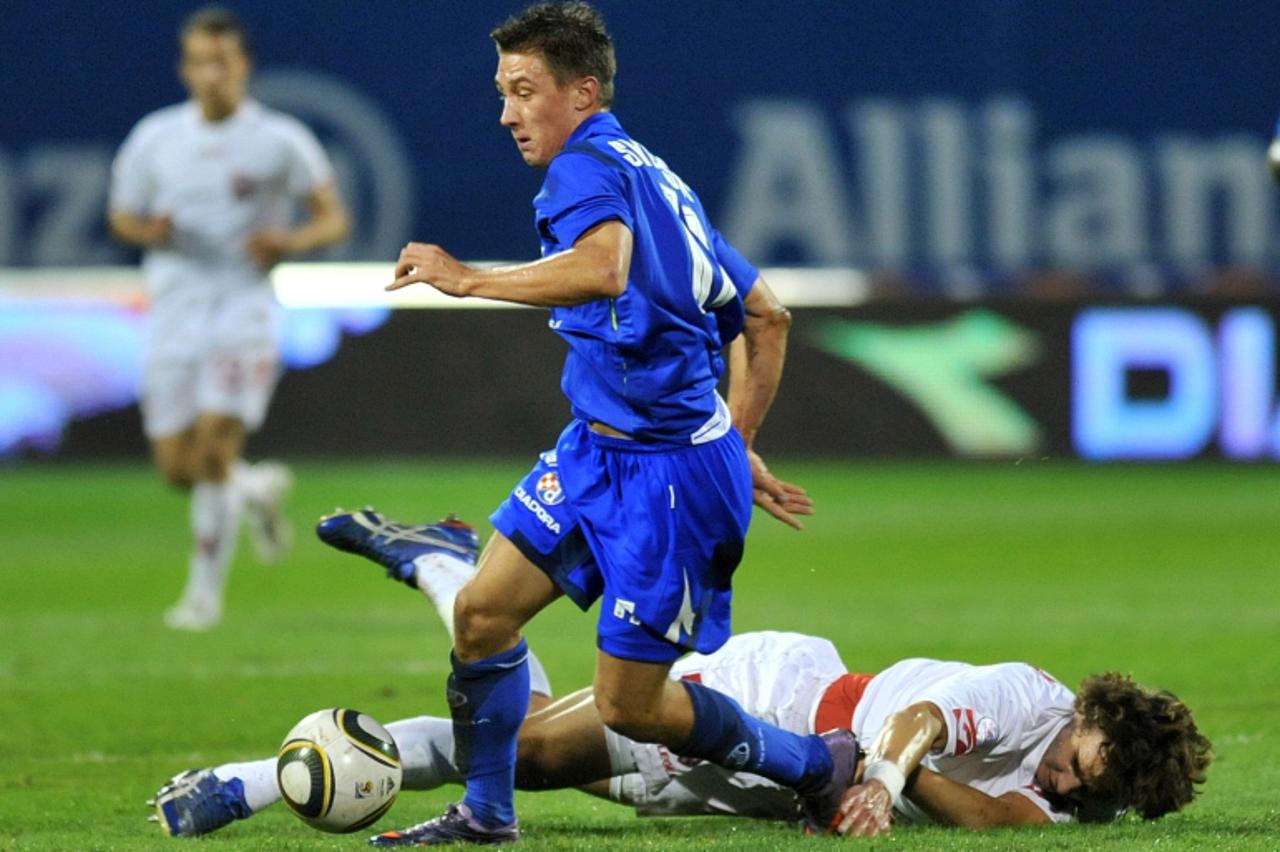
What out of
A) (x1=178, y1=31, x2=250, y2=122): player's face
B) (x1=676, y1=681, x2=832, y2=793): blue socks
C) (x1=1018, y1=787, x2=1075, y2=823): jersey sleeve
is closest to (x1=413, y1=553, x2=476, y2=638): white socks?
(x1=676, y1=681, x2=832, y2=793): blue socks

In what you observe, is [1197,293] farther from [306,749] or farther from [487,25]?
[306,749]

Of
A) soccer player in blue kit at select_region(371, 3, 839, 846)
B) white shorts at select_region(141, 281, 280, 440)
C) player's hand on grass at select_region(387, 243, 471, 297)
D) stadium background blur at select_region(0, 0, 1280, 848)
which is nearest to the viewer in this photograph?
player's hand on grass at select_region(387, 243, 471, 297)

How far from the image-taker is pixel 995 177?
15.9 meters

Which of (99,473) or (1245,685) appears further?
(99,473)

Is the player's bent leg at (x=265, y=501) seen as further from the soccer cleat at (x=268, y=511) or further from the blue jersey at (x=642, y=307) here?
the blue jersey at (x=642, y=307)

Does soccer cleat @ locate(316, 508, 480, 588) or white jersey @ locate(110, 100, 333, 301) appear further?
white jersey @ locate(110, 100, 333, 301)

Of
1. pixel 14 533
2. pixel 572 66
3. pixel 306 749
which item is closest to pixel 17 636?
pixel 14 533

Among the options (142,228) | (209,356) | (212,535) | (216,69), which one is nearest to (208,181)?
(142,228)

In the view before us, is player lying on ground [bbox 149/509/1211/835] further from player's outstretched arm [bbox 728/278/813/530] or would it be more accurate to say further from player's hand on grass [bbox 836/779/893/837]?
player's outstretched arm [bbox 728/278/813/530]

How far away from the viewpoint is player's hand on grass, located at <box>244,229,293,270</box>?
30.5 ft

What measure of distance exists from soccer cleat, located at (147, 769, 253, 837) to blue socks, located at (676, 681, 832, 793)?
98 centimetres

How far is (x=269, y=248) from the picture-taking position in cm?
930

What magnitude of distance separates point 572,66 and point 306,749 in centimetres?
155

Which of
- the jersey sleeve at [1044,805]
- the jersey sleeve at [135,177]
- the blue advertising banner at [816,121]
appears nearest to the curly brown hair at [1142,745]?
the jersey sleeve at [1044,805]
